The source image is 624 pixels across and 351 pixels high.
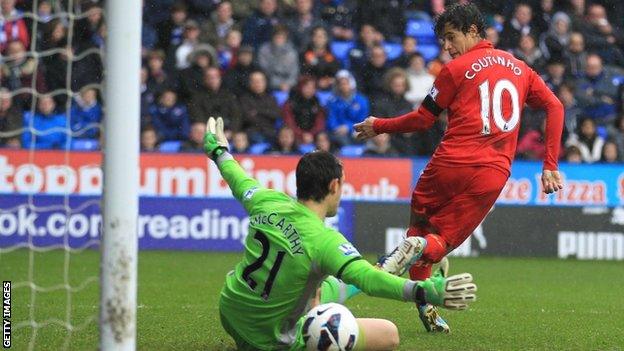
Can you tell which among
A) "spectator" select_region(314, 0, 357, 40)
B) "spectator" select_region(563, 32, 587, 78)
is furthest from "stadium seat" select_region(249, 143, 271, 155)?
"spectator" select_region(563, 32, 587, 78)

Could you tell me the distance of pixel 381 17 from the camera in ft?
65.1

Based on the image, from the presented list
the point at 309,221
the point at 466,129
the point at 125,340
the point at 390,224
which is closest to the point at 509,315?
the point at 466,129

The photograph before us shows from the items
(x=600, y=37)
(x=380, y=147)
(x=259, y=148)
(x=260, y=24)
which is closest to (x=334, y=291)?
(x=259, y=148)

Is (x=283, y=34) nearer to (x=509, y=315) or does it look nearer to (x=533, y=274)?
(x=533, y=274)

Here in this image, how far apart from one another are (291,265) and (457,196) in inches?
84.4

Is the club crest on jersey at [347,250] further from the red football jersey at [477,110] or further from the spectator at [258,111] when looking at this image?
the spectator at [258,111]

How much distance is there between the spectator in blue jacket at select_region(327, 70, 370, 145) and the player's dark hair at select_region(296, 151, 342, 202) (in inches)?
449

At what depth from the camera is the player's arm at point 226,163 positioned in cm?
671

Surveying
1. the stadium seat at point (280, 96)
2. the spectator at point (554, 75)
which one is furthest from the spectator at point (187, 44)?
the spectator at point (554, 75)

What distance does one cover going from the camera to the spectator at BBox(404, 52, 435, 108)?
18.4 metres

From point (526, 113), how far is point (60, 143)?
23.0 ft

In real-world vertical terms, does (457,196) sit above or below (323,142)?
below

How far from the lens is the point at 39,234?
1542 centimetres

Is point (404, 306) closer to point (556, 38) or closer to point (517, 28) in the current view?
point (517, 28)
